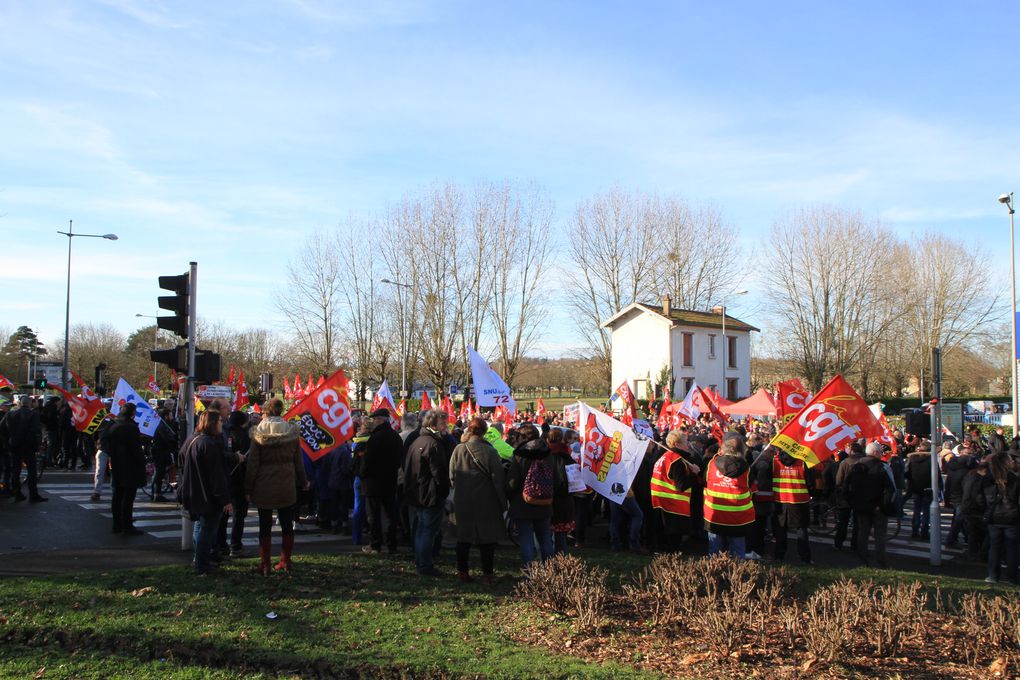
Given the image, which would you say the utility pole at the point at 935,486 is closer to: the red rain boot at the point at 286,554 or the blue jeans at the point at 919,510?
Answer: the blue jeans at the point at 919,510

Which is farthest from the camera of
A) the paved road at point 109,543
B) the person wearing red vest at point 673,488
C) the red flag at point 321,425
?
the red flag at point 321,425

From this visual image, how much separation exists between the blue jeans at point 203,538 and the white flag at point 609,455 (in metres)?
4.79

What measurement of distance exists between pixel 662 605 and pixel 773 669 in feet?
4.33

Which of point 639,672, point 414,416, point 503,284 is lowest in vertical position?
point 639,672

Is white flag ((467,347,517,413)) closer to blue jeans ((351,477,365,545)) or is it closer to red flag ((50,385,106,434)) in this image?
blue jeans ((351,477,365,545))

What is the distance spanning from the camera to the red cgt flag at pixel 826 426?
10.3 metres

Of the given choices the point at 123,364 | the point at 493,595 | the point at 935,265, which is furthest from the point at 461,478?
the point at 123,364

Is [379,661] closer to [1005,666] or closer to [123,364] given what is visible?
[1005,666]

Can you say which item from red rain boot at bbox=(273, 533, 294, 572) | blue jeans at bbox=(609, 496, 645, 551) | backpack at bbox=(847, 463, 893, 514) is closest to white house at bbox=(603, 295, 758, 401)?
blue jeans at bbox=(609, 496, 645, 551)

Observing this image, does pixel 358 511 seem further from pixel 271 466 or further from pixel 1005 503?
pixel 1005 503

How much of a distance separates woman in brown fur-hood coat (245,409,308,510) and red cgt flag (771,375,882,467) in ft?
20.1

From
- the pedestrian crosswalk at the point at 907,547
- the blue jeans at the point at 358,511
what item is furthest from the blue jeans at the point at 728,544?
the blue jeans at the point at 358,511

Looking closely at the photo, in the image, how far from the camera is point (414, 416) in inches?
380

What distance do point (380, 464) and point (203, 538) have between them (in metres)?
2.19
